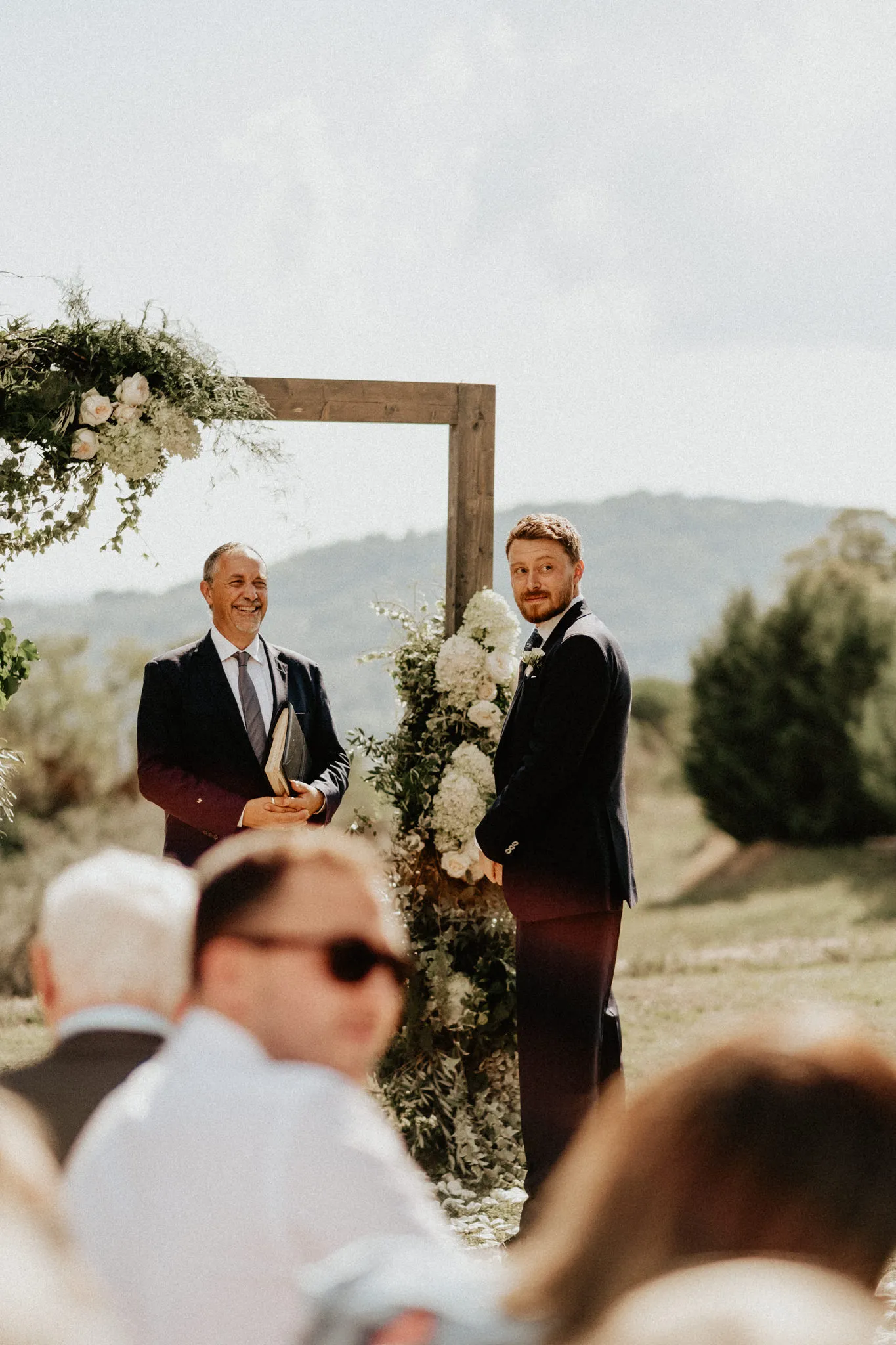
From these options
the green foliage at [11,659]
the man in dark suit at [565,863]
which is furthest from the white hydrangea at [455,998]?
the green foliage at [11,659]

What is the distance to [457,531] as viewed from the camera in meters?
5.51

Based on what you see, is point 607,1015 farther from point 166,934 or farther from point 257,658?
point 166,934

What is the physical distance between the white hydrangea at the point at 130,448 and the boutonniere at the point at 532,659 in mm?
1454

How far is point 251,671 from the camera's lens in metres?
5.13

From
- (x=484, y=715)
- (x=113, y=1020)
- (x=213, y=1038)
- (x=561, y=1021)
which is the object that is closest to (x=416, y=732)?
(x=484, y=715)

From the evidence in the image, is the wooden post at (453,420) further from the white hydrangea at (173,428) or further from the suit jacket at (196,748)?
Result: the suit jacket at (196,748)

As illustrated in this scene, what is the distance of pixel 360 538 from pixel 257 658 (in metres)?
28.9

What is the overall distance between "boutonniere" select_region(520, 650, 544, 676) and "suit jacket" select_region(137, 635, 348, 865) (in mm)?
893

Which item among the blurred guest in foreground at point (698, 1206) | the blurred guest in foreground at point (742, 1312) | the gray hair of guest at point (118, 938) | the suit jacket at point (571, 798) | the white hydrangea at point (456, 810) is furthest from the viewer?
the white hydrangea at point (456, 810)

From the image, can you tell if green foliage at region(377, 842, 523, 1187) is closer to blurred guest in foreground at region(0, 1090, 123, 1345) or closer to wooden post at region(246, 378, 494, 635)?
wooden post at region(246, 378, 494, 635)

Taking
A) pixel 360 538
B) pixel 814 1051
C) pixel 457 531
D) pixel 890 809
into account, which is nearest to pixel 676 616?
pixel 360 538

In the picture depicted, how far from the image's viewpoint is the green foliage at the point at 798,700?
78.0 feet

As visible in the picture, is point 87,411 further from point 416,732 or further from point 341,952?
point 341,952

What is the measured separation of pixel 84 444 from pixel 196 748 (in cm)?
109
